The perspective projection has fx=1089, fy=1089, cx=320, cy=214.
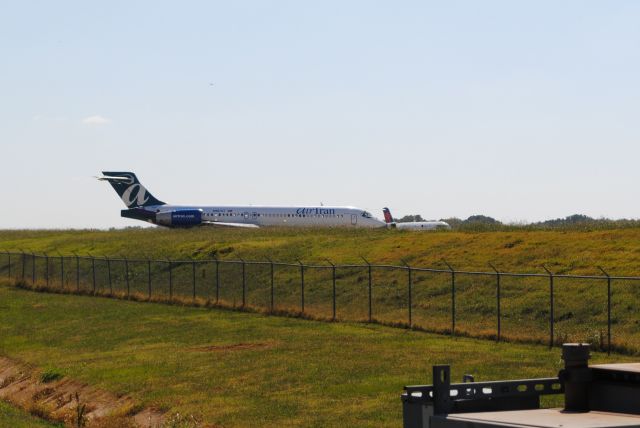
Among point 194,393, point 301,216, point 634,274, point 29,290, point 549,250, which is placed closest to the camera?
point 194,393

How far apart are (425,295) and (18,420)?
59.2 ft

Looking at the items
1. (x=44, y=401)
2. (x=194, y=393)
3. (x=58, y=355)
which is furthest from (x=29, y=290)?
(x=194, y=393)

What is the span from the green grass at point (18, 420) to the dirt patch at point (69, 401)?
302mm

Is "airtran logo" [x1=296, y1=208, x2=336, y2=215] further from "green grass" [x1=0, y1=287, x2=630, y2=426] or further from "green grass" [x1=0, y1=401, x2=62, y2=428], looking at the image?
"green grass" [x1=0, y1=401, x2=62, y2=428]

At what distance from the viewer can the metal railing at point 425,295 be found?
29719 millimetres

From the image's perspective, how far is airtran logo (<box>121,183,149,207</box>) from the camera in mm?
96125

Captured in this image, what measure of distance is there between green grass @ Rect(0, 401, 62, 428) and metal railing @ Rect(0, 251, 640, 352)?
459 inches

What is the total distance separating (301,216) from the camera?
88.9 m

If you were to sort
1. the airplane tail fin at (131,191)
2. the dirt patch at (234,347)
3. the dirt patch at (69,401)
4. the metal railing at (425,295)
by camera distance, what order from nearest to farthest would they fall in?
the dirt patch at (69,401), the dirt patch at (234,347), the metal railing at (425,295), the airplane tail fin at (131,191)

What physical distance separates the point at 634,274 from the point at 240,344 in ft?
45.7

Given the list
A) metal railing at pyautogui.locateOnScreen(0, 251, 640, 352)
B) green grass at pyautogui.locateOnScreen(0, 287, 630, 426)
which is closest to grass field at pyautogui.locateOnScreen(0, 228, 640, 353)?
metal railing at pyautogui.locateOnScreen(0, 251, 640, 352)

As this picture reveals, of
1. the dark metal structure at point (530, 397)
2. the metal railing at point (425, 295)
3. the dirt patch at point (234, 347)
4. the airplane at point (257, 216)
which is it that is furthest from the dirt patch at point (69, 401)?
the airplane at point (257, 216)

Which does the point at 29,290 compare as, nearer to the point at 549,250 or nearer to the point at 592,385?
the point at 549,250

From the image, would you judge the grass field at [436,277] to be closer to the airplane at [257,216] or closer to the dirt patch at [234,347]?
the dirt patch at [234,347]
